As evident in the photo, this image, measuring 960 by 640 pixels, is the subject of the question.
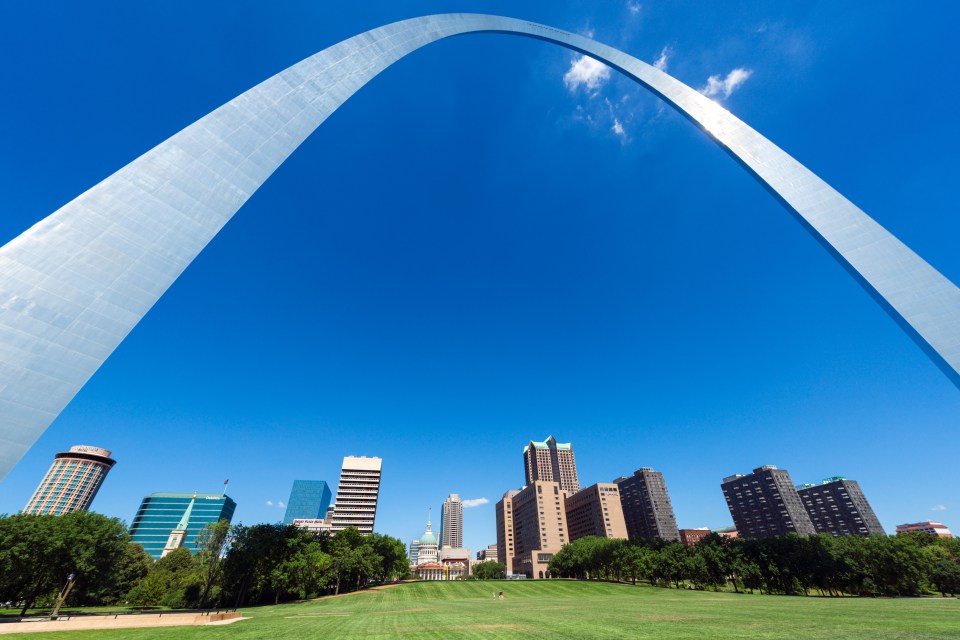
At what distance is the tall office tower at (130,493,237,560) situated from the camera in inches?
5719

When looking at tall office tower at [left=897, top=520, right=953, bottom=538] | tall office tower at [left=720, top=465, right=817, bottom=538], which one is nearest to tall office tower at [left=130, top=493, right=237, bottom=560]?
tall office tower at [left=720, top=465, right=817, bottom=538]

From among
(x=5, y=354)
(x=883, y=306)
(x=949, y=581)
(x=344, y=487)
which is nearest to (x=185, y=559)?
(x=344, y=487)

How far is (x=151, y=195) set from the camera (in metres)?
8.00

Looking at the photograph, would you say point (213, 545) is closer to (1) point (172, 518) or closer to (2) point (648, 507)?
(2) point (648, 507)

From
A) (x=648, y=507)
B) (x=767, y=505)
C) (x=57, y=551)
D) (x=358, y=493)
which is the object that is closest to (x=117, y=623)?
(x=57, y=551)

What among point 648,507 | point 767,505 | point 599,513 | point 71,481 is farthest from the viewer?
point 648,507

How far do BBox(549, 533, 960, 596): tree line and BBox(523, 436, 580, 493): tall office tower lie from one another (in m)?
134

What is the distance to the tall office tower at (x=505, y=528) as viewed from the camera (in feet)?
524

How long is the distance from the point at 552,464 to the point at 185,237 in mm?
200458

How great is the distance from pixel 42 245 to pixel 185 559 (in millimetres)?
85490

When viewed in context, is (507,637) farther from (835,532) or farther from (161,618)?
(835,532)

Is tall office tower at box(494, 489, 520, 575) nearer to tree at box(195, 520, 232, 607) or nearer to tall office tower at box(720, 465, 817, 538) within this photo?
tall office tower at box(720, 465, 817, 538)

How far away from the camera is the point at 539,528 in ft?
422

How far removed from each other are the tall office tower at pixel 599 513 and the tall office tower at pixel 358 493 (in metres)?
76.0
